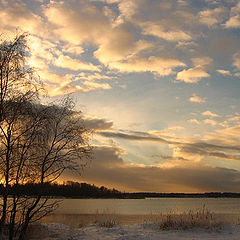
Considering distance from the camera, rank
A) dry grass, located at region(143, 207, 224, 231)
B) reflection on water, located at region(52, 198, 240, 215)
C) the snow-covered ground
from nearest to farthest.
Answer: the snow-covered ground < dry grass, located at region(143, 207, 224, 231) < reflection on water, located at region(52, 198, 240, 215)

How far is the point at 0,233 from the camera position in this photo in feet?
46.6

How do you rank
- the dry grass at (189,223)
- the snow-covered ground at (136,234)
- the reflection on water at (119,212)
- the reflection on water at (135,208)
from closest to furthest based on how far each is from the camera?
1. the snow-covered ground at (136,234)
2. the dry grass at (189,223)
3. the reflection on water at (119,212)
4. the reflection on water at (135,208)

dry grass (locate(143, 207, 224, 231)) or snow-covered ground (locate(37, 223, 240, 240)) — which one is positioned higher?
dry grass (locate(143, 207, 224, 231))

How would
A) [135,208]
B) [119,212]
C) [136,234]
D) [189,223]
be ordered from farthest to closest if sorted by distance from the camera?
[135,208] → [119,212] → [189,223] → [136,234]

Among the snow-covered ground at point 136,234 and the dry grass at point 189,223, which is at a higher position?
the dry grass at point 189,223

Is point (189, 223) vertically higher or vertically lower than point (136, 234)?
higher

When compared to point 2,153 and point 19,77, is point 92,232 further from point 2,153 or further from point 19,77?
point 19,77

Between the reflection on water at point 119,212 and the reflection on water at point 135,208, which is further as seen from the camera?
the reflection on water at point 135,208

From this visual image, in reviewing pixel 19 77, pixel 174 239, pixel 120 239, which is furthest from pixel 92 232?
pixel 19 77

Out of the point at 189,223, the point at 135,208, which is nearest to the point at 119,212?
the point at 135,208

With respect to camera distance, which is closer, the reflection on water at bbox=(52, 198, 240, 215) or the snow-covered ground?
the snow-covered ground

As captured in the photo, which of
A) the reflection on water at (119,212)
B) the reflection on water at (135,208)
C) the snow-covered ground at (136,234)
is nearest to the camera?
the snow-covered ground at (136,234)

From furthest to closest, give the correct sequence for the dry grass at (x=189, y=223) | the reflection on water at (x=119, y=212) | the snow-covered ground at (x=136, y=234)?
1. the reflection on water at (x=119, y=212)
2. the dry grass at (x=189, y=223)
3. the snow-covered ground at (x=136, y=234)

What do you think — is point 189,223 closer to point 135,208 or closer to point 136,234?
point 136,234
